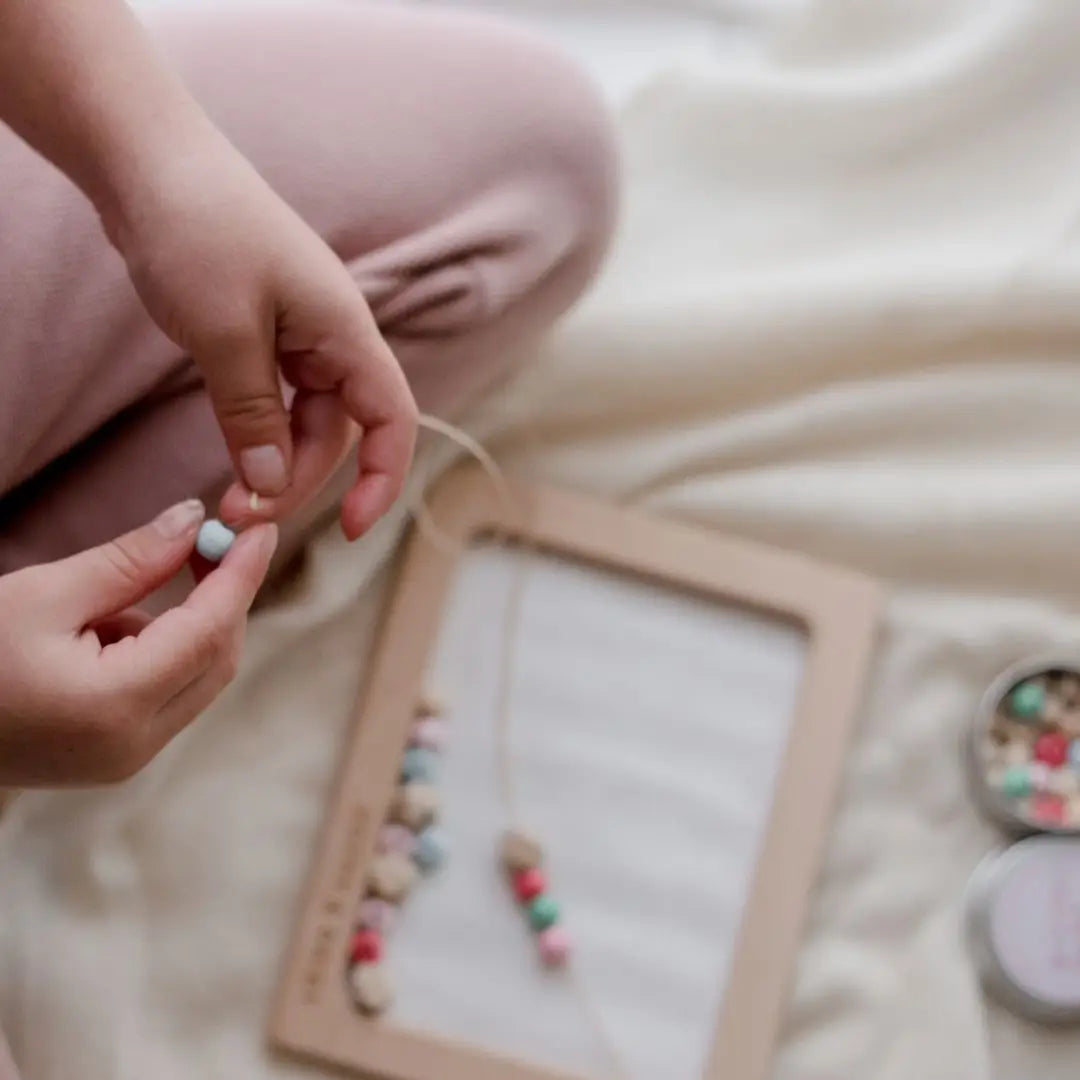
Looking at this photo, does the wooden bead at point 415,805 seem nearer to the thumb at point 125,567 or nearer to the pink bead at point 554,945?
the pink bead at point 554,945

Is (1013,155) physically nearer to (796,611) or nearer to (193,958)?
(796,611)

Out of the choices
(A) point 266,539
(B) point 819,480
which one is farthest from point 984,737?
(A) point 266,539

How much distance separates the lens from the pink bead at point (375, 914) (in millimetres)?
719

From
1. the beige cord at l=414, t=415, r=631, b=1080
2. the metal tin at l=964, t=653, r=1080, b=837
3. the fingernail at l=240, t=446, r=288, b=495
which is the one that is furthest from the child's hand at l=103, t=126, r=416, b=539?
the metal tin at l=964, t=653, r=1080, b=837

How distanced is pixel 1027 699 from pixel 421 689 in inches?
12.5

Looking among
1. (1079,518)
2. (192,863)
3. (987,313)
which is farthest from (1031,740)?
(192,863)

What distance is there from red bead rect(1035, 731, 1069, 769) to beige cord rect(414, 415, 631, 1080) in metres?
0.27

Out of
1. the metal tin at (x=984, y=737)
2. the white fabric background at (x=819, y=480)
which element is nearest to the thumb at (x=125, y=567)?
the white fabric background at (x=819, y=480)

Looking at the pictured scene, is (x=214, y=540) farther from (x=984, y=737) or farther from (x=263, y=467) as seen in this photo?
(x=984, y=737)

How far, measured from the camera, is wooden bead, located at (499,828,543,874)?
723mm

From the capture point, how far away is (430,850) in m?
0.72

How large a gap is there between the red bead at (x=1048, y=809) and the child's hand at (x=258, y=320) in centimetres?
40

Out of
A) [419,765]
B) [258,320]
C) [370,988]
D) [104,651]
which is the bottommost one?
[370,988]

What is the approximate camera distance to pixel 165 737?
529 millimetres
